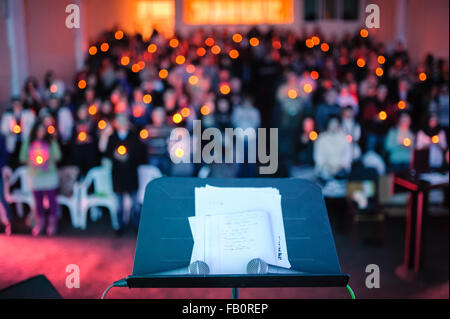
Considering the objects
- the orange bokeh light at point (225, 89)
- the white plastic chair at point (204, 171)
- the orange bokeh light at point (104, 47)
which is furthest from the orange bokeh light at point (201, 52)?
the white plastic chair at point (204, 171)

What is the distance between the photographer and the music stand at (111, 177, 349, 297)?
1305mm

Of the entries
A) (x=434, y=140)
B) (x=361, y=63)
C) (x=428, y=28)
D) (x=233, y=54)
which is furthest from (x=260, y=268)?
(x=428, y=28)

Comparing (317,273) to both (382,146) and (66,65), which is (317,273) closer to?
(382,146)

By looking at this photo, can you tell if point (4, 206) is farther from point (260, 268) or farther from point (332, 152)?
point (260, 268)

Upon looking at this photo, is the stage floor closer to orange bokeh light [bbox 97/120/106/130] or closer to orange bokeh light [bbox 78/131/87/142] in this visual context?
orange bokeh light [bbox 78/131/87/142]

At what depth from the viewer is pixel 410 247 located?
442cm

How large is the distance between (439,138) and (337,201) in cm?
200

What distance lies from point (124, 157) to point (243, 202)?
13.2ft

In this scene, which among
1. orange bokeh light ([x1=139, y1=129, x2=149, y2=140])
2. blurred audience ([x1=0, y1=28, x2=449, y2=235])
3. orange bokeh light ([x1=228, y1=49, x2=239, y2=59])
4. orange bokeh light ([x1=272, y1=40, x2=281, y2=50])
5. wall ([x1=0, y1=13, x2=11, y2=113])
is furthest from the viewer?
orange bokeh light ([x1=272, y1=40, x2=281, y2=50])

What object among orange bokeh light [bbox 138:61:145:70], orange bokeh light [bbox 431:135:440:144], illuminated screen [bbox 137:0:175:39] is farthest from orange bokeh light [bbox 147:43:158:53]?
orange bokeh light [bbox 431:135:440:144]

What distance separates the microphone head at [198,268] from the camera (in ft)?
4.50

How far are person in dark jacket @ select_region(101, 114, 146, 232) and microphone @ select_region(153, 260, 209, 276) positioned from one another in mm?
4055

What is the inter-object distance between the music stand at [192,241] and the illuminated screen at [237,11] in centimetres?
1563

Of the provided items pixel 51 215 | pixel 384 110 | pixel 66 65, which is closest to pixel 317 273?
pixel 51 215
